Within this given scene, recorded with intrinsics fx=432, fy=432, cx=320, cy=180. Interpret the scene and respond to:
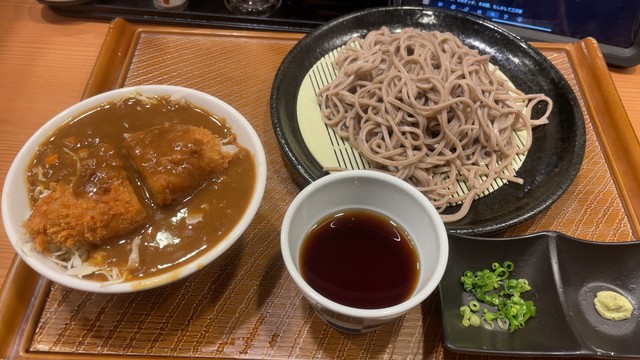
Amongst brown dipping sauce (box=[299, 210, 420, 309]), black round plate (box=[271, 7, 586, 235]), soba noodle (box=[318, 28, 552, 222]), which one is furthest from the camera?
soba noodle (box=[318, 28, 552, 222])

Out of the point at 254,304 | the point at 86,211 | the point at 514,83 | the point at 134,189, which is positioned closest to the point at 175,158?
the point at 134,189

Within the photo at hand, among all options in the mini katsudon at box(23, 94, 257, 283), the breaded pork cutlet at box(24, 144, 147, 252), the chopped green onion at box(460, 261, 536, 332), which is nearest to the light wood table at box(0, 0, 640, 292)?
the mini katsudon at box(23, 94, 257, 283)

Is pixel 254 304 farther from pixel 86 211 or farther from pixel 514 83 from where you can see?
pixel 514 83

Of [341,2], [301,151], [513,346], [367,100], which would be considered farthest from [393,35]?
[513,346]

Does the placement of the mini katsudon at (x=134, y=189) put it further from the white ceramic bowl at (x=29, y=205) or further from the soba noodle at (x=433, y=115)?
the soba noodle at (x=433, y=115)

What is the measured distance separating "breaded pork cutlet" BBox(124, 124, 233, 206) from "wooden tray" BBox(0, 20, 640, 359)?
0.35 metres

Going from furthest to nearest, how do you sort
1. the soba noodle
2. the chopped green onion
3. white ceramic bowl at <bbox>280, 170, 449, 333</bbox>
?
the soba noodle → the chopped green onion → white ceramic bowl at <bbox>280, 170, 449, 333</bbox>

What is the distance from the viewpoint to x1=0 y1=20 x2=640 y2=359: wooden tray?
54.9 inches

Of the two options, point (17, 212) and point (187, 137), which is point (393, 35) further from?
point (17, 212)

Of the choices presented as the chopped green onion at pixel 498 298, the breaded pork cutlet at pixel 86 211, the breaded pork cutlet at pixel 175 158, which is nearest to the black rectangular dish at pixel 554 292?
the chopped green onion at pixel 498 298

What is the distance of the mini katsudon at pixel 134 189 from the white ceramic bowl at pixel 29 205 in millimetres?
21

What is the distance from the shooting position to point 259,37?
245 cm

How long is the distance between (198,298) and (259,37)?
1.55 m

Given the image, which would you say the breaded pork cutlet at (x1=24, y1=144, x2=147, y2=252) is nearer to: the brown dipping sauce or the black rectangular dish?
the brown dipping sauce
